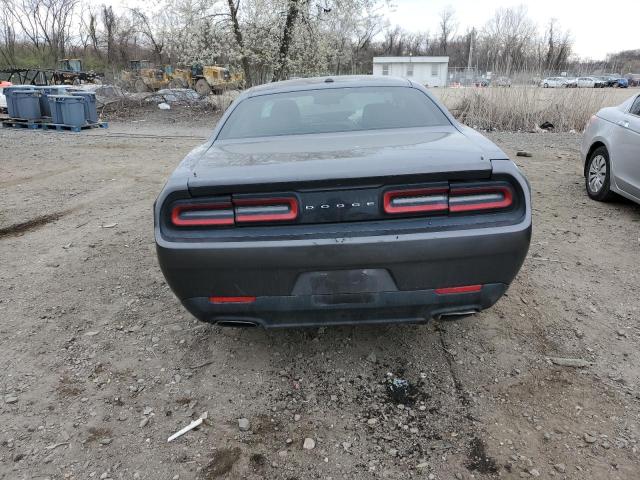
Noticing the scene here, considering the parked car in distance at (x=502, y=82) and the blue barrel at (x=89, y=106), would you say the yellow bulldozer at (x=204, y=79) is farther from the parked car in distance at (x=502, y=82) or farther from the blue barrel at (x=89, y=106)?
the parked car in distance at (x=502, y=82)

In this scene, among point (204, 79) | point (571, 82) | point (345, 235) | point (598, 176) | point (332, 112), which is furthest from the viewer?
point (204, 79)

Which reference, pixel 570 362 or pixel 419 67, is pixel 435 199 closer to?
pixel 570 362

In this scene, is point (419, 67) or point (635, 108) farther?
point (419, 67)

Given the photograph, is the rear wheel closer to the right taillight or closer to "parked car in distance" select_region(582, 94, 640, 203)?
"parked car in distance" select_region(582, 94, 640, 203)

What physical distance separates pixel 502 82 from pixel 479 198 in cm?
1317

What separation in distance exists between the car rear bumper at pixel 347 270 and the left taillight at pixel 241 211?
110 millimetres

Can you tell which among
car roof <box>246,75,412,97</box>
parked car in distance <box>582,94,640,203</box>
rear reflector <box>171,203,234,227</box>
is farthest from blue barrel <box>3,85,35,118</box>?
rear reflector <box>171,203,234,227</box>

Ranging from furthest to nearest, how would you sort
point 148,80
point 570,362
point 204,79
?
point 148,80, point 204,79, point 570,362

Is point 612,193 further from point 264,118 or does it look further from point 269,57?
point 269,57

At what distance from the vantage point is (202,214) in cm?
231

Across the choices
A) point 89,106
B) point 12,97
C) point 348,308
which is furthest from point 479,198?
point 12,97

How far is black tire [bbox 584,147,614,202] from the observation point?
18.7 ft

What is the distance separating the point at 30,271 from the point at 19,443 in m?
2.27

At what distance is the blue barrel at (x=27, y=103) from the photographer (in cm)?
1454
